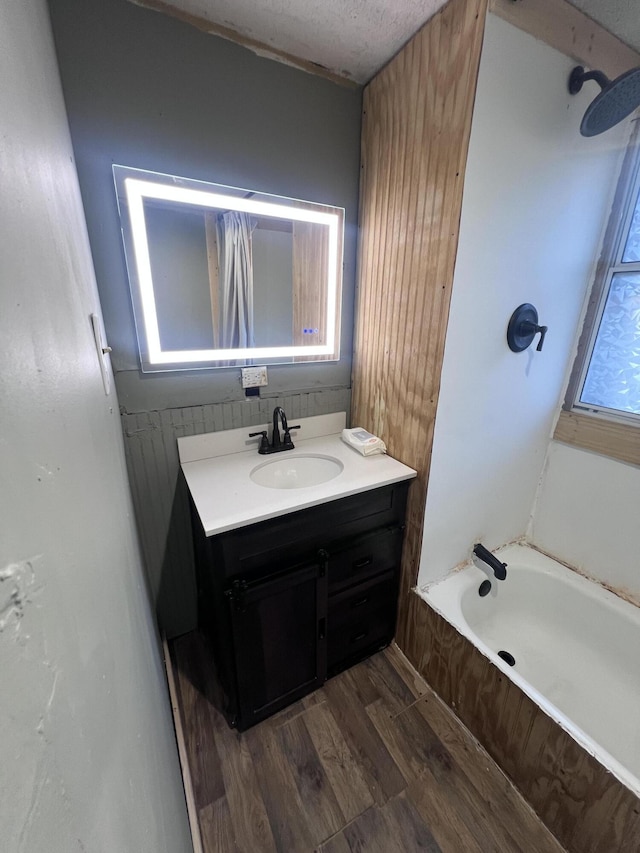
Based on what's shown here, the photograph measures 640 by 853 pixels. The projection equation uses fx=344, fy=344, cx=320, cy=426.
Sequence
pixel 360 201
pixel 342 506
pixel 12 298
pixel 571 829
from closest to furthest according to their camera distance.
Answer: pixel 12 298 < pixel 571 829 < pixel 342 506 < pixel 360 201

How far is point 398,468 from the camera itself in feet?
4.36

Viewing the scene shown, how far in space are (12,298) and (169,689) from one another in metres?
1.57

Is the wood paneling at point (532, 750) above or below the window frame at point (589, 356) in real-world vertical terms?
below

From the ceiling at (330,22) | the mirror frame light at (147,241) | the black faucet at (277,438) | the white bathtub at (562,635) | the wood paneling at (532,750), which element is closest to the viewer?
the wood paneling at (532,750)

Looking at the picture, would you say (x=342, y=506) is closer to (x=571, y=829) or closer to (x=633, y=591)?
(x=571, y=829)

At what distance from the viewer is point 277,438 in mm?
1467

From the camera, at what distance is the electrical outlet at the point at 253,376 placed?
4.52 feet

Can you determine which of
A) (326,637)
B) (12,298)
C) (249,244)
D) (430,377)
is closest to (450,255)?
(430,377)

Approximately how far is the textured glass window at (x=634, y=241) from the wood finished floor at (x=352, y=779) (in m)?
1.86

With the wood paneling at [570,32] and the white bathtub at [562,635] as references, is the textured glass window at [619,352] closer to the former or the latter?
the wood paneling at [570,32]

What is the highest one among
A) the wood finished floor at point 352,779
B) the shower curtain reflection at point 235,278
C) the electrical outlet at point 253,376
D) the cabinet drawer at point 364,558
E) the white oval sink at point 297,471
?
the shower curtain reflection at point 235,278

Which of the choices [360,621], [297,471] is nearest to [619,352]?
[297,471]

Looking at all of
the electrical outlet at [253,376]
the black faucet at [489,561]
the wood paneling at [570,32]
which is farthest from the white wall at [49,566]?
the black faucet at [489,561]

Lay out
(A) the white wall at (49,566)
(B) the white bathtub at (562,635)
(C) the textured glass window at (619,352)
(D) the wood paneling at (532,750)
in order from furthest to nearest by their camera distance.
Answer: (C) the textured glass window at (619,352)
(B) the white bathtub at (562,635)
(D) the wood paneling at (532,750)
(A) the white wall at (49,566)
